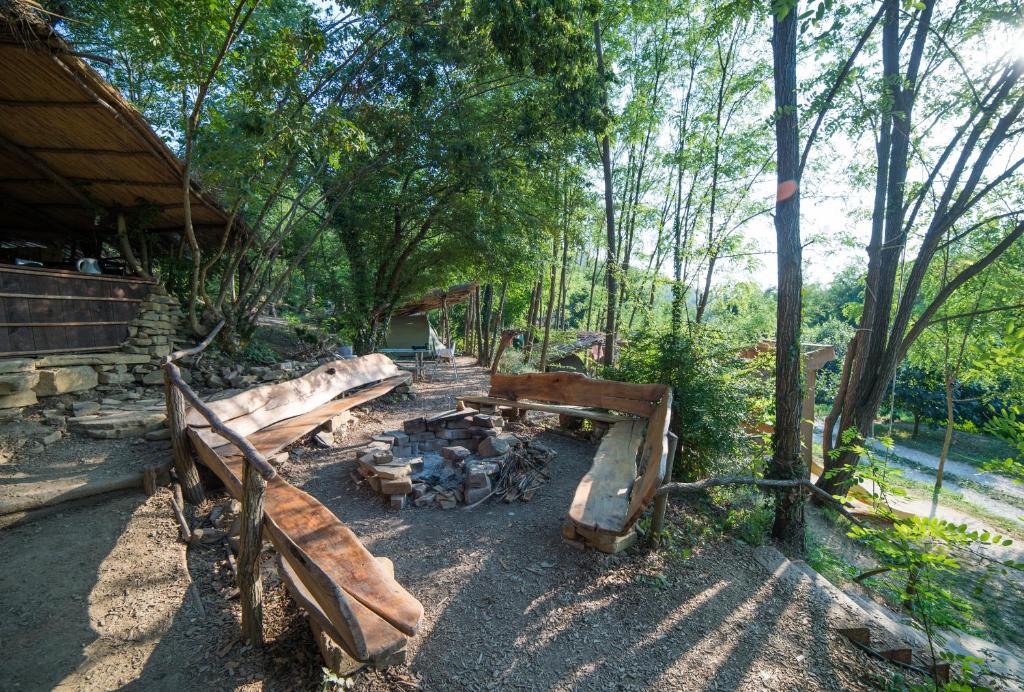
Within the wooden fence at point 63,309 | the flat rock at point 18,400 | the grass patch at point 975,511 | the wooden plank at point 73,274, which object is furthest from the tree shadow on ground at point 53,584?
the grass patch at point 975,511

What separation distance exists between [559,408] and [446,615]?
3.07 metres

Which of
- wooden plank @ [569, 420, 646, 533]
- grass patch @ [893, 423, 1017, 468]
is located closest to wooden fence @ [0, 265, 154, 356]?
wooden plank @ [569, 420, 646, 533]

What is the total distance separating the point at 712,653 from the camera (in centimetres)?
233

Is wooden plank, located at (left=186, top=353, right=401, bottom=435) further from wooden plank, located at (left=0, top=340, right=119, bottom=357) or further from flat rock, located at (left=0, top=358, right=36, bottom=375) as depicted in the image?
wooden plank, located at (left=0, top=340, right=119, bottom=357)

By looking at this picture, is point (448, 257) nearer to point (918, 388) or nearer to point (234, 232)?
point (234, 232)

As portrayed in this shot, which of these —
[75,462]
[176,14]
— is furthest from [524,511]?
[176,14]

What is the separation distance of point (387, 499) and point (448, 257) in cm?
601

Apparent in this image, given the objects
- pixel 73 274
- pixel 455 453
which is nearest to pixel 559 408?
pixel 455 453

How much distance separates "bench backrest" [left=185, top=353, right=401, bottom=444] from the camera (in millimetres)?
3709

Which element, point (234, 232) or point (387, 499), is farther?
point (234, 232)

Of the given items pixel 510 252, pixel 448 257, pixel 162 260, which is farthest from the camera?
pixel 448 257

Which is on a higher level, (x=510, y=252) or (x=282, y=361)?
(x=510, y=252)

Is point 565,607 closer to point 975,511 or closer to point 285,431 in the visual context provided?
point 285,431

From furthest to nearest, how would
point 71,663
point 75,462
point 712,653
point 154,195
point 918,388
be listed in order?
point 918,388
point 154,195
point 75,462
point 712,653
point 71,663
